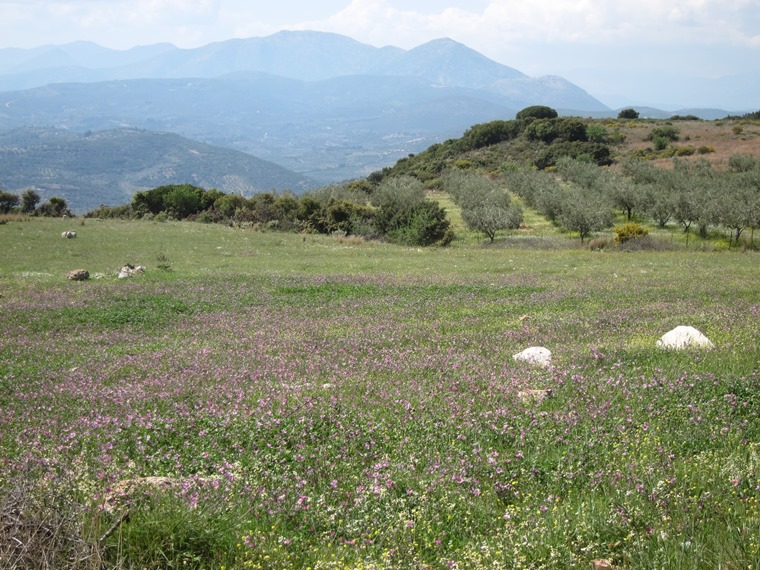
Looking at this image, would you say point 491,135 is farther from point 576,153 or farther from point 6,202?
point 6,202

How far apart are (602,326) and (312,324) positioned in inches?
307

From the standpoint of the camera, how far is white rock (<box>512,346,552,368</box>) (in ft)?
34.6

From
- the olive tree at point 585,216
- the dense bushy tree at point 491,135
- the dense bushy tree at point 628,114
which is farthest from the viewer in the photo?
the dense bushy tree at point 628,114

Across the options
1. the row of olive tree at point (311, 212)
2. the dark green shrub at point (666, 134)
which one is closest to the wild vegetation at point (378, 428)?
the row of olive tree at point (311, 212)

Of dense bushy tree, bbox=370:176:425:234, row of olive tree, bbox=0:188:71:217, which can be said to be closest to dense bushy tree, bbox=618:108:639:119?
dense bushy tree, bbox=370:176:425:234

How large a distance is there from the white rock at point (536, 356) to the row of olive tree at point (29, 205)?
6114cm

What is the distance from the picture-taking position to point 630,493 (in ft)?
17.2

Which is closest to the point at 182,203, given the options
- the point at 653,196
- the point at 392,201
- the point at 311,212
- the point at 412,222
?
the point at 311,212

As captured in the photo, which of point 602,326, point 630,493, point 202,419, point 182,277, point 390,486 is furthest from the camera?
Answer: point 182,277

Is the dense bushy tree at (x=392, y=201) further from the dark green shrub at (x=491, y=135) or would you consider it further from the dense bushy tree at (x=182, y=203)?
the dark green shrub at (x=491, y=135)

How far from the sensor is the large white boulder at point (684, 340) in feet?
35.4

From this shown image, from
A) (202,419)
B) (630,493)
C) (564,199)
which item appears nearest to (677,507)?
(630,493)

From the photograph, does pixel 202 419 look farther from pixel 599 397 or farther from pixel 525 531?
pixel 599 397

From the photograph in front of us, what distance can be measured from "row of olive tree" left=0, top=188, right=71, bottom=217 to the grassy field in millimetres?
50304
